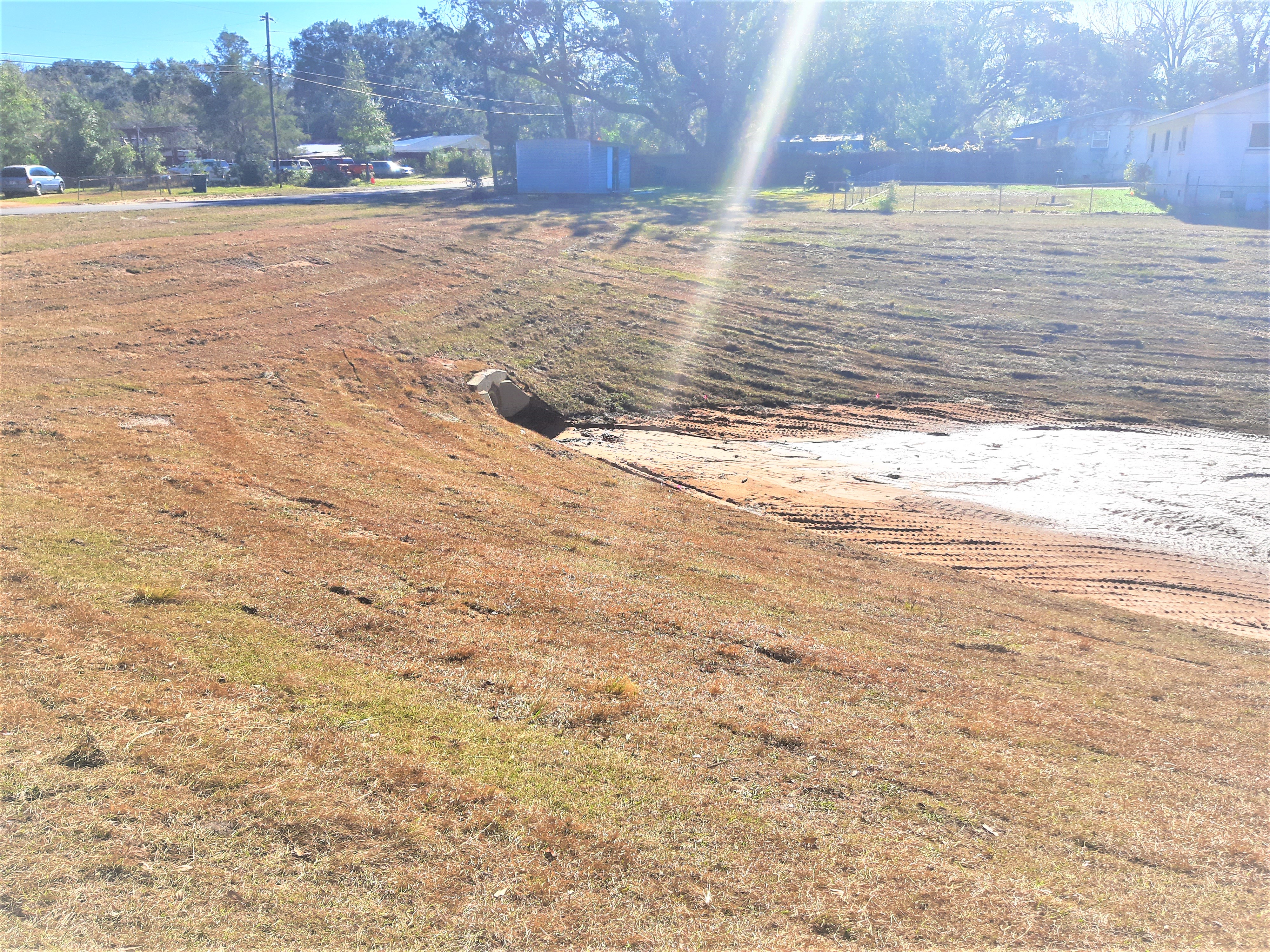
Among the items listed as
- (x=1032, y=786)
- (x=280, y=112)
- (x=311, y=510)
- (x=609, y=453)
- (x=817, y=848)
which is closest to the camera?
(x=817, y=848)

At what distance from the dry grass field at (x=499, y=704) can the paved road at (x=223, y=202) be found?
2001 cm

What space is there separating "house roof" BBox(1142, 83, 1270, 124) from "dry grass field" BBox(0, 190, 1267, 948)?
49.6 metres

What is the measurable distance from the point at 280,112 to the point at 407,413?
79351 mm

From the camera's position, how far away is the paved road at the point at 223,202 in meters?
35.5

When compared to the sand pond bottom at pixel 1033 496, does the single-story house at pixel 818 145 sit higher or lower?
higher

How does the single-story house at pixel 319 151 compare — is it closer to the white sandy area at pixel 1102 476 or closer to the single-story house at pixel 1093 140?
the single-story house at pixel 1093 140

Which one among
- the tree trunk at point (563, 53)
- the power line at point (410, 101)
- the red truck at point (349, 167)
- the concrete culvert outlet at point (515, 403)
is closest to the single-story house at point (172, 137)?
the power line at point (410, 101)

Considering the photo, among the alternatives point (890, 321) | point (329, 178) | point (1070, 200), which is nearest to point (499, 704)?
point (890, 321)

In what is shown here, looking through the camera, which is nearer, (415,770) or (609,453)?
(415,770)

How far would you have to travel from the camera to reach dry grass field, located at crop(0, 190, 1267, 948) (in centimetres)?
474

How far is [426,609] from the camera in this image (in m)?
8.34

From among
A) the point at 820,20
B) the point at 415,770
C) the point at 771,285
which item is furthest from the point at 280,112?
the point at 415,770

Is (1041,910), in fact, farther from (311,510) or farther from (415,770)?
(311,510)

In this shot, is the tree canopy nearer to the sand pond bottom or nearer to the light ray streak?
the light ray streak
